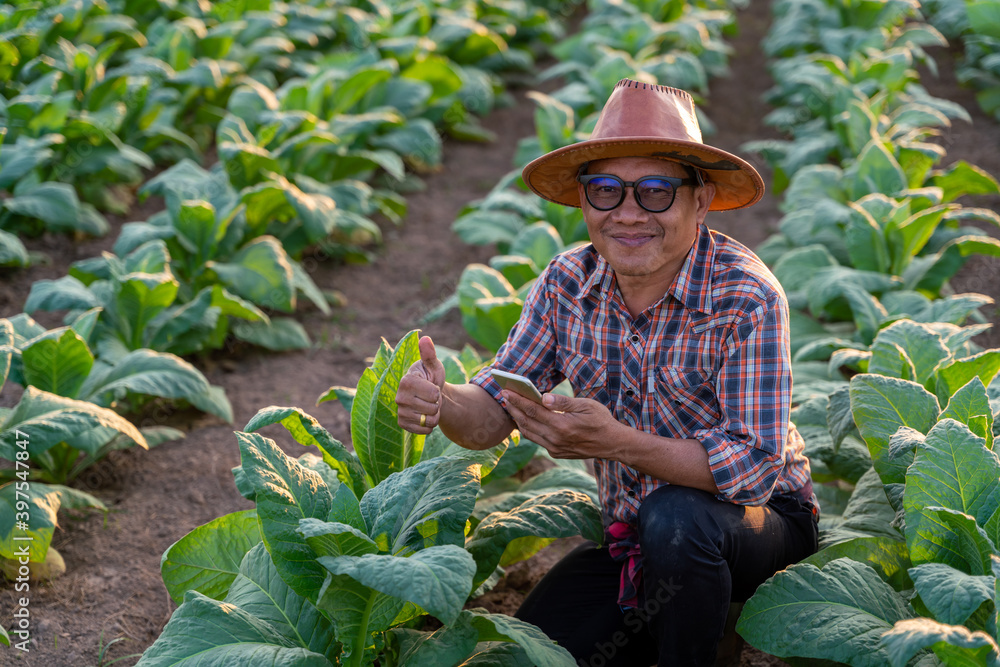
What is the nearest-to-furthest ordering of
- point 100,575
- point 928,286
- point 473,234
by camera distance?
point 100,575, point 928,286, point 473,234

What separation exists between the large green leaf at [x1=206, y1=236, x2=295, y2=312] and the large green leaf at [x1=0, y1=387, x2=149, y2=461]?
1.41 metres

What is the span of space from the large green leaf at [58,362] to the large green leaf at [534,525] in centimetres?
177

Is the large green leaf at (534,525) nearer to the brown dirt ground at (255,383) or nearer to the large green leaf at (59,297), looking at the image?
the brown dirt ground at (255,383)

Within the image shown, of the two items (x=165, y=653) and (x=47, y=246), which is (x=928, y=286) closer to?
(x=165, y=653)

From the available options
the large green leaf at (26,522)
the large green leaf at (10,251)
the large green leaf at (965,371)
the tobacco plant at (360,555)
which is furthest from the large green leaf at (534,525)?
the large green leaf at (10,251)

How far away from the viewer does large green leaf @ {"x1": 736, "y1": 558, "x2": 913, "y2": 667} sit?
6.51ft

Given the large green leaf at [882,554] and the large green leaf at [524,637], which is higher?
the large green leaf at [882,554]

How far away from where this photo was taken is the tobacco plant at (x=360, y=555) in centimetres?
196

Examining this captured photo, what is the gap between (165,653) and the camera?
2008 mm

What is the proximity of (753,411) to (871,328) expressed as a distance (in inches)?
64.5

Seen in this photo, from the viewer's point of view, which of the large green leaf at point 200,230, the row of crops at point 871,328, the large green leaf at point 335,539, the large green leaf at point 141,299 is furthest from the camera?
the large green leaf at point 200,230

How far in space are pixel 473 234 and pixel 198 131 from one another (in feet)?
9.64

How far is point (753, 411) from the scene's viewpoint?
2146 mm

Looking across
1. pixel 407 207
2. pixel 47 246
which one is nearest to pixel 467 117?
pixel 407 207
